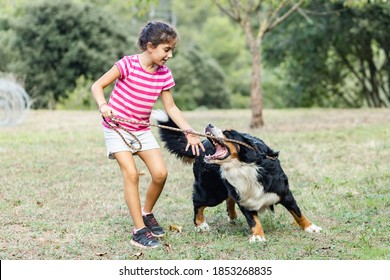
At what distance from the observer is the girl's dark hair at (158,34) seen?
4.84 metres

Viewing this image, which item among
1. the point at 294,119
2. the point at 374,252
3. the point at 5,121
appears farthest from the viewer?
the point at 294,119

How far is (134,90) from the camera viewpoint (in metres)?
4.92

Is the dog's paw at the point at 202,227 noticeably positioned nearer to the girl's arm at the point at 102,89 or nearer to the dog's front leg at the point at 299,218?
the dog's front leg at the point at 299,218

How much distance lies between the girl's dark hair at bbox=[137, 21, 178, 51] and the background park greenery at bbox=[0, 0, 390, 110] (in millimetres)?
15426

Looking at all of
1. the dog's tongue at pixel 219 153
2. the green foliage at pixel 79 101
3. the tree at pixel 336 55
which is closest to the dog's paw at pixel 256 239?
the dog's tongue at pixel 219 153

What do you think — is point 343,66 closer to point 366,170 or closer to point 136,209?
point 366,170

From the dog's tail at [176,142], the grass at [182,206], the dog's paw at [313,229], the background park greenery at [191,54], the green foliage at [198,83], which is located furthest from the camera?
the green foliage at [198,83]

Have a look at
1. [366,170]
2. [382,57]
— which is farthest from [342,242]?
[382,57]

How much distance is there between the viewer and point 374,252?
4.50m

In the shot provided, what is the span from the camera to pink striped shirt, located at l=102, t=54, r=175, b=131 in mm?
4910

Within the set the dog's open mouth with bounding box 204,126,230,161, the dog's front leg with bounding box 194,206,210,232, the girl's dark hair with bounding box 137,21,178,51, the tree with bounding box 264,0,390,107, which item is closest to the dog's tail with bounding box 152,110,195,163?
the dog's front leg with bounding box 194,206,210,232

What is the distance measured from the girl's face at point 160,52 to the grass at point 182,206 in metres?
1.36

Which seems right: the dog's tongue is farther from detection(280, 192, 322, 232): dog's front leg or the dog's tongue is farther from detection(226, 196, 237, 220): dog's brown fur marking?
detection(226, 196, 237, 220): dog's brown fur marking

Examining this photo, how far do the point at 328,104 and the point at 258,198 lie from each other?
23286 mm
